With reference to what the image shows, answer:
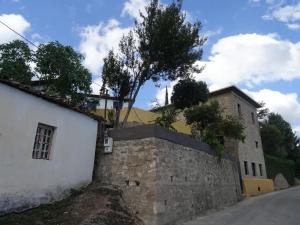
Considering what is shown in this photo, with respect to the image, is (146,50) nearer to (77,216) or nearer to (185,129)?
(185,129)

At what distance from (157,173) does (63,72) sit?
9075 mm

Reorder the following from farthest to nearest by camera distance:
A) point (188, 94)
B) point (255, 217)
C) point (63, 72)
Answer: point (188, 94)
point (63, 72)
point (255, 217)

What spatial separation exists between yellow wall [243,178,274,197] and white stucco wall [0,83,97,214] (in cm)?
1386

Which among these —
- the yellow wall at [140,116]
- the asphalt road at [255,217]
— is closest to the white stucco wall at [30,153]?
the asphalt road at [255,217]

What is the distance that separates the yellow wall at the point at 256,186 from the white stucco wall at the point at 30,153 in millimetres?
13864

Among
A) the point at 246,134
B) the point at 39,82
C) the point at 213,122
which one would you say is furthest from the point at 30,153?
the point at 246,134

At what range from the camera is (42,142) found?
9.45 metres

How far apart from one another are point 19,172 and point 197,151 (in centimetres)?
781

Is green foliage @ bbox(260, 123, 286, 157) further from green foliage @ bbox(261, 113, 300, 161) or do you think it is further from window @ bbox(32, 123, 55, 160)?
window @ bbox(32, 123, 55, 160)

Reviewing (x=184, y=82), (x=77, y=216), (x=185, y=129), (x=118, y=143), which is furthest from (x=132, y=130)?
(x=185, y=129)

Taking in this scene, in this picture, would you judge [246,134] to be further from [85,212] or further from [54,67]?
[85,212]

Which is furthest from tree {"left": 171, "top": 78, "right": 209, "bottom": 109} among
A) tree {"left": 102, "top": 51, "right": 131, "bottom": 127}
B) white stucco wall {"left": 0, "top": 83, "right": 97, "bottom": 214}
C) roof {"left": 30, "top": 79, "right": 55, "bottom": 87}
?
white stucco wall {"left": 0, "top": 83, "right": 97, "bottom": 214}

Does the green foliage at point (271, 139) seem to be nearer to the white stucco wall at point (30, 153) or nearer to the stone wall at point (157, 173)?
the stone wall at point (157, 173)

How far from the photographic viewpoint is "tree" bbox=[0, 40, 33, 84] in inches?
622
